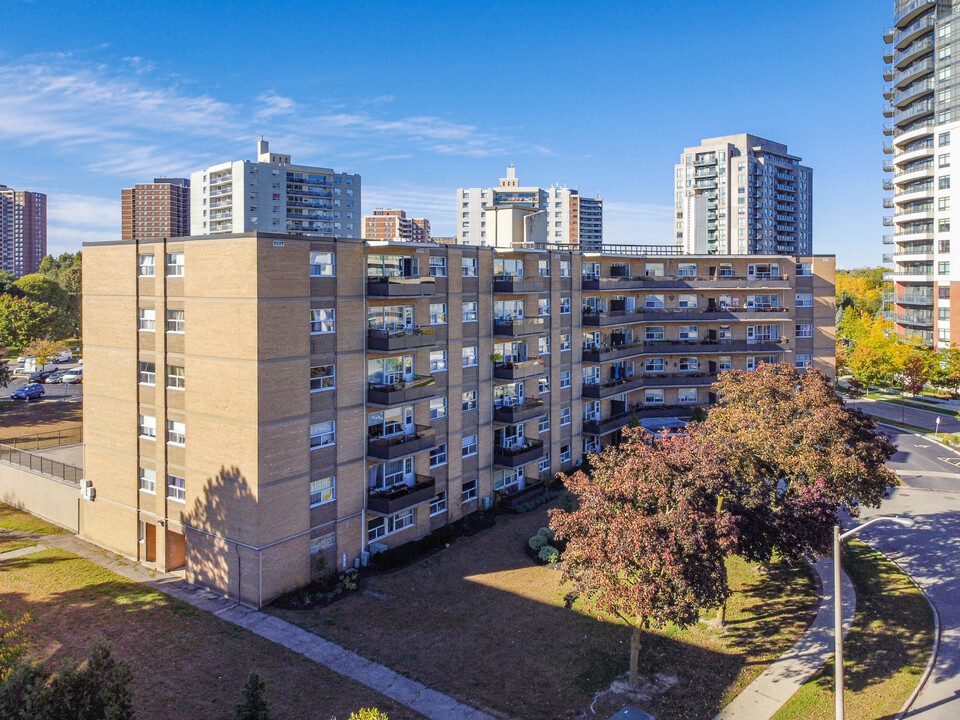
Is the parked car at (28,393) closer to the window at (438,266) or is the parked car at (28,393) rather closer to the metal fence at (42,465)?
the metal fence at (42,465)

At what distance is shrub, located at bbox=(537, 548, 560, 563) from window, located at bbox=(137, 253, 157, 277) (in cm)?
2268

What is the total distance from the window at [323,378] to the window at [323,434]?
159 cm

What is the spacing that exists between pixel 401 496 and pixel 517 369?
41.8 feet

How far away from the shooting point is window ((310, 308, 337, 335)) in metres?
30.0

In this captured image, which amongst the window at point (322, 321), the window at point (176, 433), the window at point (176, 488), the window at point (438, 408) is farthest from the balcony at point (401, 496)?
the window at point (176, 433)

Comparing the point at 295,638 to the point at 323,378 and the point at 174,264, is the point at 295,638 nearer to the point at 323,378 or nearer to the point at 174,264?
the point at 323,378

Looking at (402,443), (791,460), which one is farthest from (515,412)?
(791,460)

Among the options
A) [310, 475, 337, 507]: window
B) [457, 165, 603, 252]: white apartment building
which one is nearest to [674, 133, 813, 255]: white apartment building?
[457, 165, 603, 252]: white apartment building

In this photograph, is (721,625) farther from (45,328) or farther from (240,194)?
(240,194)

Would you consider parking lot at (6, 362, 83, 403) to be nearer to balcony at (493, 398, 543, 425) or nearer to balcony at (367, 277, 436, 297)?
balcony at (493, 398, 543, 425)

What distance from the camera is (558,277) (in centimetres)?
4622

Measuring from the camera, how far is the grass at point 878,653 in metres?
21.5

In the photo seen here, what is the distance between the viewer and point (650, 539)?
20.5 meters

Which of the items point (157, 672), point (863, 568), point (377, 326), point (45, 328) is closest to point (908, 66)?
point (863, 568)
